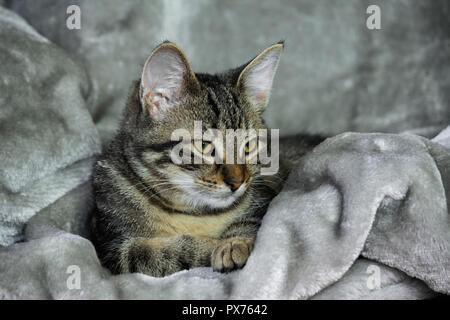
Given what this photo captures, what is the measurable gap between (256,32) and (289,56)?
19cm

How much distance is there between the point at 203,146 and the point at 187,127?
0.26ft

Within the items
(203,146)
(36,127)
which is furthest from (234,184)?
(36,127)

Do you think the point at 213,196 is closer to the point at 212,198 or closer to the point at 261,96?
the point at 212,198

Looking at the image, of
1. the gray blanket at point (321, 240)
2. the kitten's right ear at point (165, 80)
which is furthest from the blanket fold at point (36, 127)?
the kitten's right ear at point (165, 80)

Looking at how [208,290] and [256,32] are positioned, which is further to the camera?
[256,32]

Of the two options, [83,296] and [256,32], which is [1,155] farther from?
[256,32]

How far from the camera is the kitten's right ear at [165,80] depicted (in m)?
1.39

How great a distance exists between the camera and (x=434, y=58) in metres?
2.32

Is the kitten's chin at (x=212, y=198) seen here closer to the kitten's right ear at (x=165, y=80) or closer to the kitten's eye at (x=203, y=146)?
the kitten's eye at (x=203, y=146)

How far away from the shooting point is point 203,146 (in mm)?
1403
